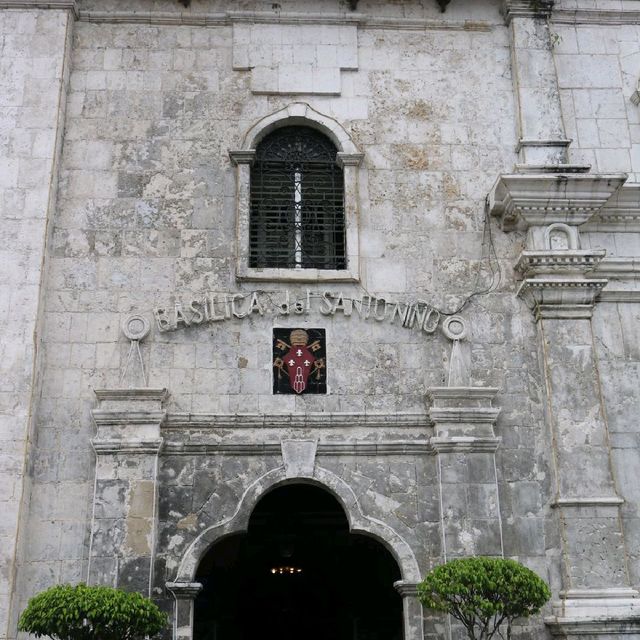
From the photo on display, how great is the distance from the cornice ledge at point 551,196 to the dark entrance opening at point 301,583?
18.7 ft

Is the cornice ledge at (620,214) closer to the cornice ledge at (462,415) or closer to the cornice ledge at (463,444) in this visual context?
the cornice ledge at (462,415)

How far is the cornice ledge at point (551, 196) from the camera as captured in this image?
1148 cm

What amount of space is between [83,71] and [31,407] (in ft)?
15.9

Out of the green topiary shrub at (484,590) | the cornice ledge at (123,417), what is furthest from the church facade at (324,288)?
the green topiary shrub at (484,590)

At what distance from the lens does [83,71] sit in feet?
40.4

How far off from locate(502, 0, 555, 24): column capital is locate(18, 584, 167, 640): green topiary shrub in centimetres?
943

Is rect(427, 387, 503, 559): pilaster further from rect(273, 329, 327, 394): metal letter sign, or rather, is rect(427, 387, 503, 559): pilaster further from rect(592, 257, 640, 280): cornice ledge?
rect(592, 257, 640, 280): cornice ledge

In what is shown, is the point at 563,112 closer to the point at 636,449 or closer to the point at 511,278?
the point at 511,278

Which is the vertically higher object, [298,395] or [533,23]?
[533,23]

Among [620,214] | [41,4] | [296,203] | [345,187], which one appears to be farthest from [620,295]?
[41,4]

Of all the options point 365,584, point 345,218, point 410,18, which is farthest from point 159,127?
point 365,584

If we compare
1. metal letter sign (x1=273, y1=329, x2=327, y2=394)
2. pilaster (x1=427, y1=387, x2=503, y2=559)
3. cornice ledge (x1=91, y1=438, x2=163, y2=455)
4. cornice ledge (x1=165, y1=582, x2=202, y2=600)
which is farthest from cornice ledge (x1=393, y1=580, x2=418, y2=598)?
cornice ledge (x1=91, y1=438, x2=163, y2=455)

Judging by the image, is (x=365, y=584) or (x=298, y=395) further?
(x=365, y=584)

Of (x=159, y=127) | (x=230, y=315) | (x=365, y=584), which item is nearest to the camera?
(x=230, y=315)
